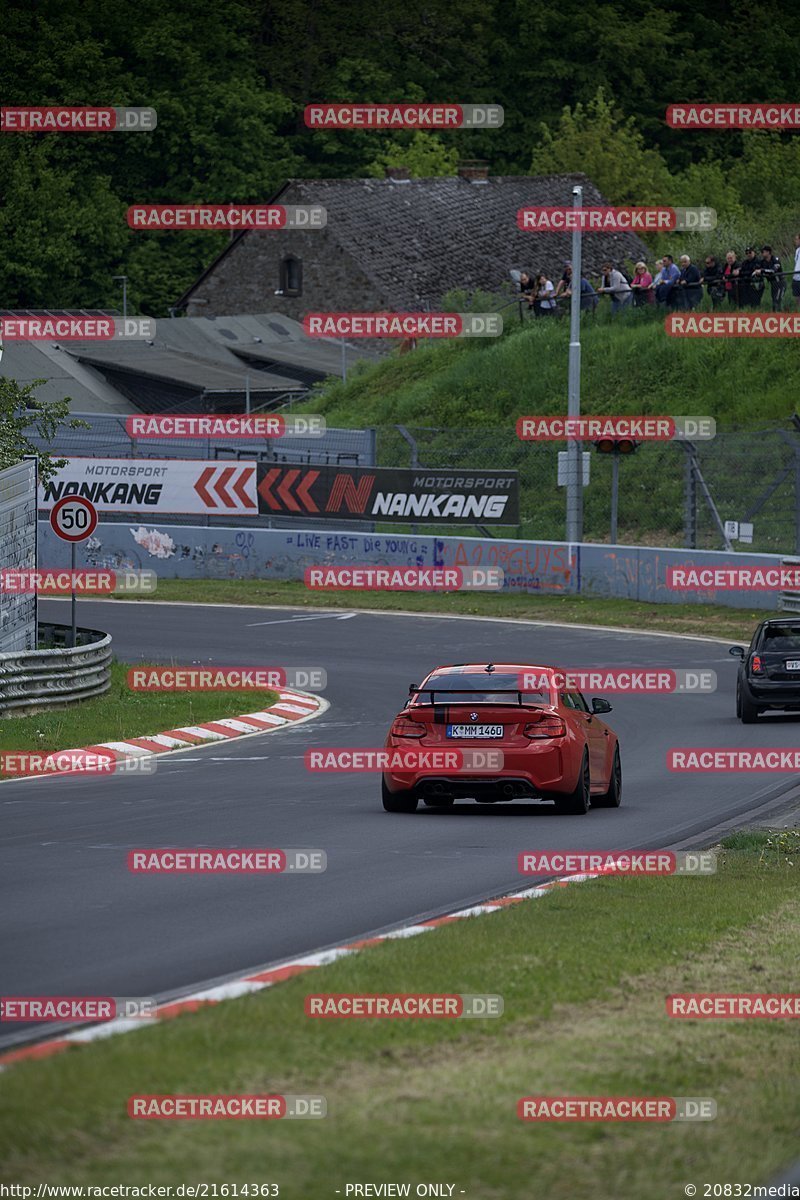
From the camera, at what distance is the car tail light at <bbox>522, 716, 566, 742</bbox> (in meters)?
16.4

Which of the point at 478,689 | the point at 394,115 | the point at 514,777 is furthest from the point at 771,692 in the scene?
the point at 394,115

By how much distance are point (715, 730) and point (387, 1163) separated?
60.2 feet

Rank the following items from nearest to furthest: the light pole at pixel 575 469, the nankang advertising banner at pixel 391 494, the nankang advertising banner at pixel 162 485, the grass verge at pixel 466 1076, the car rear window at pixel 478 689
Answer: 1. the grass verge at pixel 466 1076
2. the car rear window at pixel 478 689
3. the light pole at pixel 575 469
4. the nankang advertising banner at pixel 391 494
5. the nankang advertising banner at pixel 162 485

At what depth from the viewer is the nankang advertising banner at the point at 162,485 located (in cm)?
4450

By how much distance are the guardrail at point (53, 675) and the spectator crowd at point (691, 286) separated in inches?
854

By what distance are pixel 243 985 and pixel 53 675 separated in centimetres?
1631

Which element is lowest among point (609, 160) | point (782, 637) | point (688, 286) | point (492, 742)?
point (492, 742)

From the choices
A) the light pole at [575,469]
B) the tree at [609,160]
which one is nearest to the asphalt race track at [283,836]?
the light pole at [575,469]

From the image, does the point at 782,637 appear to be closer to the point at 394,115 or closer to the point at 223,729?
the point at 223,729

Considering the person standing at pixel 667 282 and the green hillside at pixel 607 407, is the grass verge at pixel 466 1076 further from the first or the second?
the person standing at pixel 667 282

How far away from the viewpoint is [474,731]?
1652 cm

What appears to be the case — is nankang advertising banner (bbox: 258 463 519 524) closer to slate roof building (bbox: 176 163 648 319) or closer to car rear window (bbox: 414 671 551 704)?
car rear window (bbox: 414 671 551 704)

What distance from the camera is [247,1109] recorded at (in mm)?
6328

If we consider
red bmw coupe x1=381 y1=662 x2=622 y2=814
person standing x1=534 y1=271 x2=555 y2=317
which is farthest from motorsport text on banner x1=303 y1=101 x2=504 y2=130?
red bmw coupe x1=381 y1=662 x2=622 y2=814
